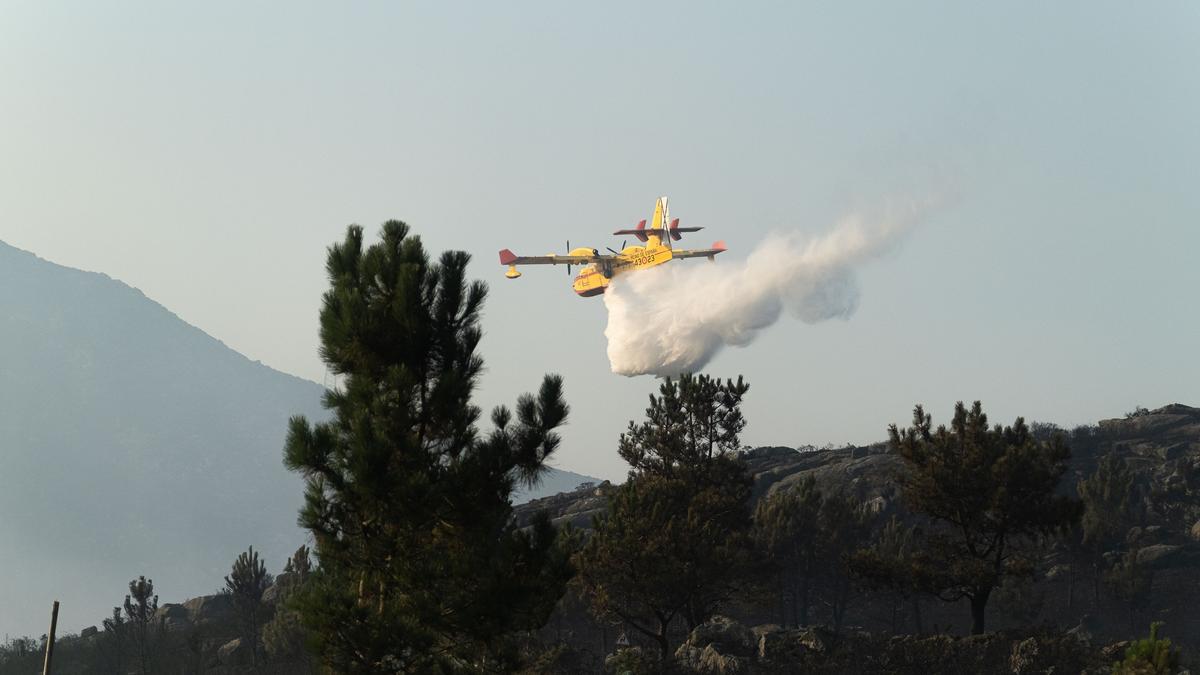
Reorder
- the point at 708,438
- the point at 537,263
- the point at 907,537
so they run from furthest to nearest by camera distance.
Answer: the point at 537,263, the point at 907,537, the point at 708,438

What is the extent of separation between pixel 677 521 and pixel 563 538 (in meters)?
24.4

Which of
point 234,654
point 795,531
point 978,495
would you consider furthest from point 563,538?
point 234,654

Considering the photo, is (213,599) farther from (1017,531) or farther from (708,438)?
(1017,531)

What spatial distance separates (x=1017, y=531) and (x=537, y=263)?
4991 cm

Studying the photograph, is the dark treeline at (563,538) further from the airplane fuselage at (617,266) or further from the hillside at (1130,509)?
the airplane fuselage at (617,266)

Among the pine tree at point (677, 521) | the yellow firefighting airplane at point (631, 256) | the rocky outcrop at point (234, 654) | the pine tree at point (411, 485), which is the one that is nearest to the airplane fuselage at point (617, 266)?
the yellow firefighting airplane at point (631, 256)

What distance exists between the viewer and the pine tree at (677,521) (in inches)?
2000

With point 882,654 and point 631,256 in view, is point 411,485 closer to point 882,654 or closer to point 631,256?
point 882,654

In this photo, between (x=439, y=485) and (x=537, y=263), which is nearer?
(x=439, y=485)

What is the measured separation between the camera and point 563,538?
28.2 meters

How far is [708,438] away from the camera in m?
58.9

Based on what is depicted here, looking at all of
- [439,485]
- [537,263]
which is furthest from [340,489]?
[537,263]

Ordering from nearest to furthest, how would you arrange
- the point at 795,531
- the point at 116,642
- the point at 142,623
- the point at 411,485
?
the point at 411,485 < the point at 795,531 < the point at 142,623 < the point at 116,642

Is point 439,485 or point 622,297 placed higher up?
point 622,297
